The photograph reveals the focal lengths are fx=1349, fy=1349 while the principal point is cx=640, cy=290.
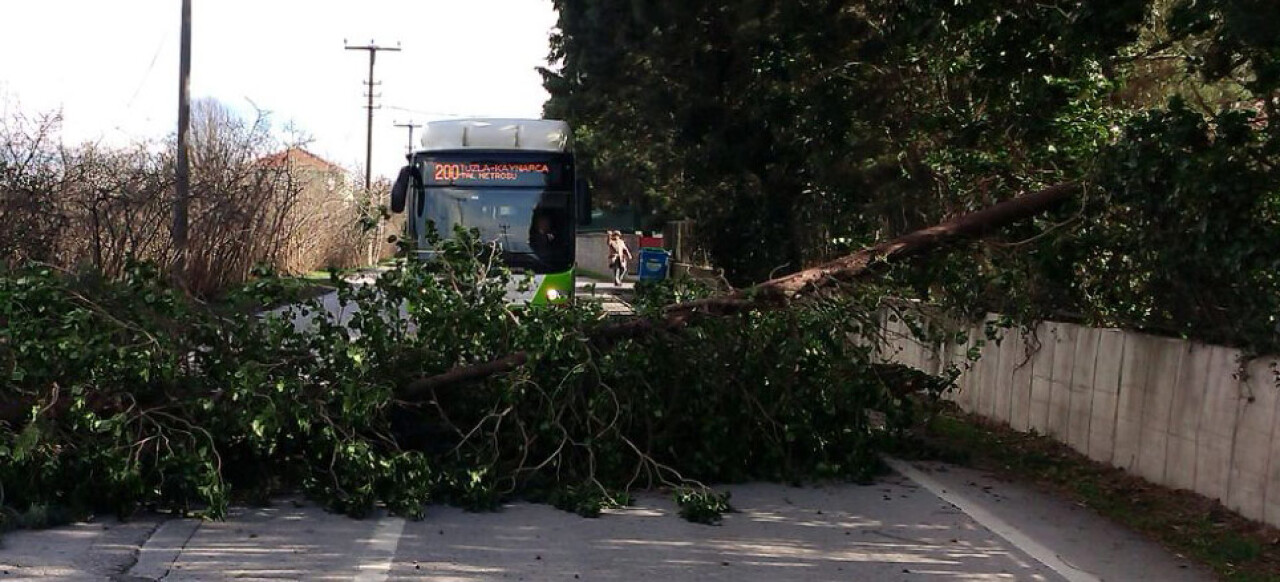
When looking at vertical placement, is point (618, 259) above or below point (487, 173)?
below

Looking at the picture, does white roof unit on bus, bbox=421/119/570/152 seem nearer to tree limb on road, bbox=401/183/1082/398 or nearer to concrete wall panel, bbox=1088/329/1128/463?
tree limb on road, bbox=401/183/1082/398

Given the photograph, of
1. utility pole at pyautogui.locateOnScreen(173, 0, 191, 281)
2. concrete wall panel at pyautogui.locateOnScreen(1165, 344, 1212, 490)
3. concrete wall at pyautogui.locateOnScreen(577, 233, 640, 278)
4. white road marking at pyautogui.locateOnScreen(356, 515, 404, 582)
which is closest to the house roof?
utility pole at pyautogui.locateOnScreen(173, 0, 191, 281)

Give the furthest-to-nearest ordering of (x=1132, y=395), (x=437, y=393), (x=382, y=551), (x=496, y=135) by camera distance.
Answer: (x=496, y=135) → (x=1132, y=395) → (x=437, y=393) → (x=382, y=551)

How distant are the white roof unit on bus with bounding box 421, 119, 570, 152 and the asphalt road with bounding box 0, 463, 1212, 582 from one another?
393 inches

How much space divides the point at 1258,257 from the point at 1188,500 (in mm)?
1838

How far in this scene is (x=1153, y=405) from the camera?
31.3 feet

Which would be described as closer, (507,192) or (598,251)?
(507,192)

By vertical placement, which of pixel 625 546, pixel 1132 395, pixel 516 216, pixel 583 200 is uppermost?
pixel 583 200

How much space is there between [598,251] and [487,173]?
156 feet

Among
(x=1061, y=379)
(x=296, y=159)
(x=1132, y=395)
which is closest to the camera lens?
(x=1132, y=395)

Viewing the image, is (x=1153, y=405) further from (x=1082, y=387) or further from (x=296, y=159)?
(x=296, y=159)

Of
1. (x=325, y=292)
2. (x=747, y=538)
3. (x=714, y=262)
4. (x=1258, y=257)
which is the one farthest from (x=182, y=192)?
(x=1258, y=257)

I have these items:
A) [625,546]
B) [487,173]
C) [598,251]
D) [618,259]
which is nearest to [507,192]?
[487,173]

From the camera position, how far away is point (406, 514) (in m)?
8.41
